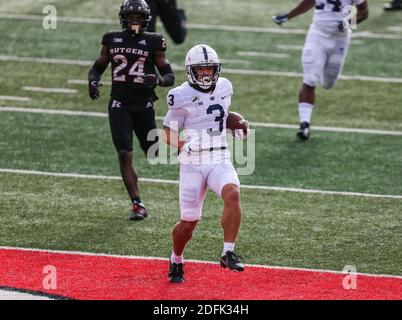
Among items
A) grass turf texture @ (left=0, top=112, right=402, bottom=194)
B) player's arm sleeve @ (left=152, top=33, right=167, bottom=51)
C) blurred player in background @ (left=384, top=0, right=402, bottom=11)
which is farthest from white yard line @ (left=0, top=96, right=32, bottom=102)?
blurred player in background @ (left=384, top=0, right=402, bottom=11)

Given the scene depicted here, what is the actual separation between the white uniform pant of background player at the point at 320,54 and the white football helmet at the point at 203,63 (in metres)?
4.99

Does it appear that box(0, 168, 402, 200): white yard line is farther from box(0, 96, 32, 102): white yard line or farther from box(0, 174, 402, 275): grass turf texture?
box(0, 96, 32, 102): white yard line

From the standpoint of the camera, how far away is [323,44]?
41.6 feet

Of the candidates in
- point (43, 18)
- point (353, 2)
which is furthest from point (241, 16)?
point (353, 2)

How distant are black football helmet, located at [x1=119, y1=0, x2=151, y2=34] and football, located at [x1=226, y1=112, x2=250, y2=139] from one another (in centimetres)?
186

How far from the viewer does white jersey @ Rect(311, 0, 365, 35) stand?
1259 cm

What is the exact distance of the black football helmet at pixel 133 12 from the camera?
9469 mm

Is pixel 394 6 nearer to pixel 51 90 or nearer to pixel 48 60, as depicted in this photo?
pixel 48 60

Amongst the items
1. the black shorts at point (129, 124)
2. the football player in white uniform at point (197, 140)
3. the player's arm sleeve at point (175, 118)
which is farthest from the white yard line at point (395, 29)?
the player's arm sleeve at point (175, 118)

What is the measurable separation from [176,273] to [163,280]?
0.10 metres

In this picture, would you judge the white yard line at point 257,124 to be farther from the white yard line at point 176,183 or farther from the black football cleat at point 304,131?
the white yard line at point 176,183

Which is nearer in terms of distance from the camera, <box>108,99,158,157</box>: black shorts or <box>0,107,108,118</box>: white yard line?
<box>108,99,158,157</box>: black shorts

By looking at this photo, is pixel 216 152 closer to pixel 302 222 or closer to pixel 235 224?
pixel 235 224

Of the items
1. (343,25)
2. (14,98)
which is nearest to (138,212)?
(343,25)
